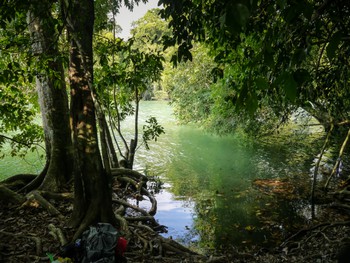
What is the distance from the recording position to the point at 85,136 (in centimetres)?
534

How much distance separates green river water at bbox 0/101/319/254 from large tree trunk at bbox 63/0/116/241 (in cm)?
280

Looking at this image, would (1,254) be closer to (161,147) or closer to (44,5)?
(44,5)

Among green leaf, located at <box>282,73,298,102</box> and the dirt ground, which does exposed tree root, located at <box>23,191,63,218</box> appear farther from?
green leaf, located at <box>282,73,298,102</box>

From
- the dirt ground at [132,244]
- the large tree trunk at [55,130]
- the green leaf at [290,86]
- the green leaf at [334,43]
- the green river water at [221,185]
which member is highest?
the green leaf at [334,43]

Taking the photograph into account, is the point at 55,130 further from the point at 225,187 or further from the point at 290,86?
the point at 290,86

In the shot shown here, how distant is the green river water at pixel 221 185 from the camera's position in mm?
7988

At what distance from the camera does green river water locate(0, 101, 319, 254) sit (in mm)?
7988

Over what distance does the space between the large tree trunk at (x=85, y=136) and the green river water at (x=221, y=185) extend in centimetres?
280

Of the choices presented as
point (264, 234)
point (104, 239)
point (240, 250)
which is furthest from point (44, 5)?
point (264, 234)

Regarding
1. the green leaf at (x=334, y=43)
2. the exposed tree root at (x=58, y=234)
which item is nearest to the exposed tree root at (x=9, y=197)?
the exposed tree root at (x=58, y=234)

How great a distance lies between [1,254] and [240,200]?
24.6 feet

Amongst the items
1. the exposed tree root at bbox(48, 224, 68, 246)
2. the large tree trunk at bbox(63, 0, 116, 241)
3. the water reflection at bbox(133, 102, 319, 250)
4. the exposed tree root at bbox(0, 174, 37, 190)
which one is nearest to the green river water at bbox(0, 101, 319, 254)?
the water reflection at bbox(133, 102, 319, 250)

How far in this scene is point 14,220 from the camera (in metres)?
6.13

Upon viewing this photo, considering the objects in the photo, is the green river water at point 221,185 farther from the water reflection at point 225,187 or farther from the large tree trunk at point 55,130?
the large tree trunk at point 55,130
